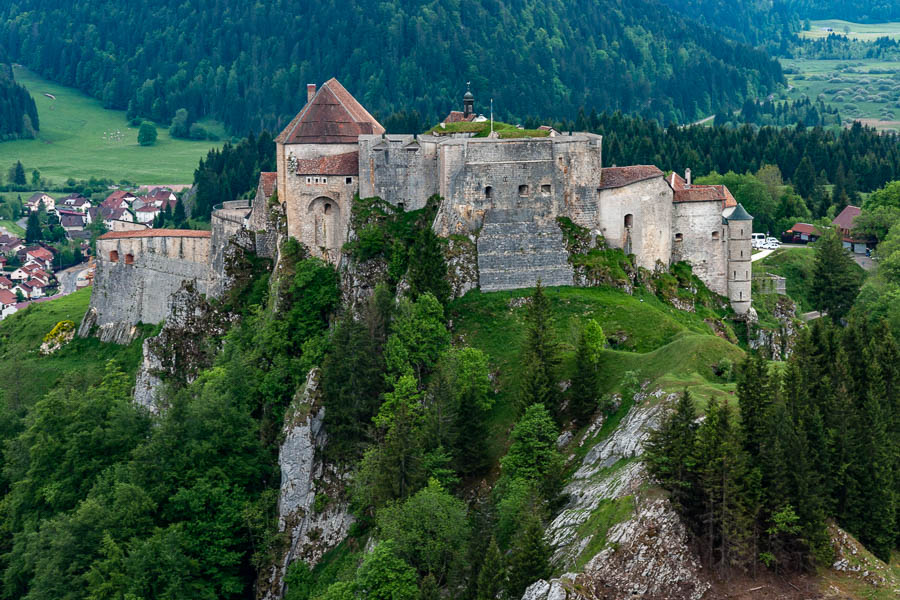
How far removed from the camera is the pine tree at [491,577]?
166ft

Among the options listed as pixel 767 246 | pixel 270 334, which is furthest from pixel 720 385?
pixel 767 246

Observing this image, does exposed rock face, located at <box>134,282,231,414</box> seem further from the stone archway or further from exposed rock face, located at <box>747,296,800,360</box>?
exposed rock face, located at <box>747,296,800,360</box>

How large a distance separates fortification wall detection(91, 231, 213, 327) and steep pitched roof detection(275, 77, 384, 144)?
1442 centimetres

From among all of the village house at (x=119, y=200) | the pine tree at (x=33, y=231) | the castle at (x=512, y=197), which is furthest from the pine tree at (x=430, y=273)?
the pine tree at (x=33, y=231)

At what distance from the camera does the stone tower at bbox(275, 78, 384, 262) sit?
78938 mm

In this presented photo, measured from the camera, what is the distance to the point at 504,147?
74000 millimetres

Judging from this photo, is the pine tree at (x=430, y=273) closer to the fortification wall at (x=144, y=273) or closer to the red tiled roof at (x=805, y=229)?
the fortification wall at (x=144, y=273)

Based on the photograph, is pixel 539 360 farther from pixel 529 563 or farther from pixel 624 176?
pixel 624 176

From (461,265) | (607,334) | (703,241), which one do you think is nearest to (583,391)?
(607,334)

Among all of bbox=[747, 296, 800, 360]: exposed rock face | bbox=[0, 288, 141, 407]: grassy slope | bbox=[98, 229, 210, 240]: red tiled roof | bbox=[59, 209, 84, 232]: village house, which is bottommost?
bbox=[0, 288, 141, 407]: grassy slope

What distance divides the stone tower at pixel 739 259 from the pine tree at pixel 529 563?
1362 inches

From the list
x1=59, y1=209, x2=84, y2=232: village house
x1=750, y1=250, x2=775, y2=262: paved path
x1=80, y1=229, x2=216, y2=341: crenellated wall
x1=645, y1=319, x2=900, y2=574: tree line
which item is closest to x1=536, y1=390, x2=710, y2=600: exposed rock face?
x1=645, y1=319, x2=900, y2=574: tree line

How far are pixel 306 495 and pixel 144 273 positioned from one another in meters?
33.5

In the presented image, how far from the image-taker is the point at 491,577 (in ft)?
166
